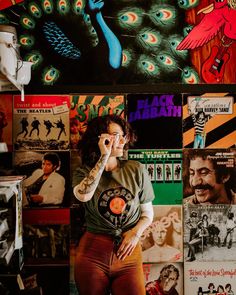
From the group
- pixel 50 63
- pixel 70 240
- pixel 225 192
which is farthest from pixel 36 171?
pixel 225 192

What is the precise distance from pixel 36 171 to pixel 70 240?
1.94ft

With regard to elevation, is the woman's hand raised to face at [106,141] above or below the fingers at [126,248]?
above

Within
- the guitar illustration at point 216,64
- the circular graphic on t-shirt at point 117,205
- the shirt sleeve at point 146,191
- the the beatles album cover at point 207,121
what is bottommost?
the circular graphic on t-shirt at point 117,205

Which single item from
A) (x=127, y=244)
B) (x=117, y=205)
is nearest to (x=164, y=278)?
(x=127, y=244)

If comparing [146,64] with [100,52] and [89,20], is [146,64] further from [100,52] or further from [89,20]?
[89,20]

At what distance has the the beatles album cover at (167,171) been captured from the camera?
3152 mm

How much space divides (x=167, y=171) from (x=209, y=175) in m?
0.33

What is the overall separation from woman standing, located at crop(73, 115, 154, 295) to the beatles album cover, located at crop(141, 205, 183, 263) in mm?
71

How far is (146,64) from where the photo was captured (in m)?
3.15

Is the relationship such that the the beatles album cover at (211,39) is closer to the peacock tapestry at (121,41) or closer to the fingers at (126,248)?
the peacock tapestry at (121,41)

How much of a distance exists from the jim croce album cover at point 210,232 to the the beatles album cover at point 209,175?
70 millimetres

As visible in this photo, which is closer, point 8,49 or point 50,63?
point 8,49

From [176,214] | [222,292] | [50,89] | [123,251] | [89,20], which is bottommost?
[222,292]

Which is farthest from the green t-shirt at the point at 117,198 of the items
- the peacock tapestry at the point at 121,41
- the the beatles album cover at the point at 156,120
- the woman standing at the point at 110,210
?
the peacock tapestry at the point at 121,41
